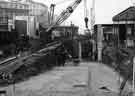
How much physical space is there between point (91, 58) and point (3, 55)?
10.3m

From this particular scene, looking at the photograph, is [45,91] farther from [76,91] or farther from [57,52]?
[57,52]

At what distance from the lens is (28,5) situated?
41500 millimetres

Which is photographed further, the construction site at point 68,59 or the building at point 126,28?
the building at point 126,28

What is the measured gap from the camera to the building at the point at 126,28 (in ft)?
40.1

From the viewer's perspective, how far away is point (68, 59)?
21062 millimetres

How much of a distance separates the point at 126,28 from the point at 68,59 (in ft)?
30.2

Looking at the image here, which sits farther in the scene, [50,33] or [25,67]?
[50,33]

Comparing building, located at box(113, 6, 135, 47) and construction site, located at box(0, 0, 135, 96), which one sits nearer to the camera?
construction site, located at box(0, 0, 135, 96)

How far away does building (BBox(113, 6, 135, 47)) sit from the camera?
12219mm

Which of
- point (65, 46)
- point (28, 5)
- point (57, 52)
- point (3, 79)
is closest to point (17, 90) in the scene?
point (3, 79)

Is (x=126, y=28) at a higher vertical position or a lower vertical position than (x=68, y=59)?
higher

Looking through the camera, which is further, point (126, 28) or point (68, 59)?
point (68, 59)

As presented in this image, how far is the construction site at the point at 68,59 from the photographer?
8.52m

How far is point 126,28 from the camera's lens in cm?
1341
